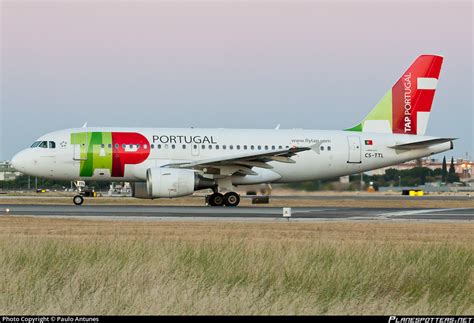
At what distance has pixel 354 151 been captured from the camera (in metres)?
44.0

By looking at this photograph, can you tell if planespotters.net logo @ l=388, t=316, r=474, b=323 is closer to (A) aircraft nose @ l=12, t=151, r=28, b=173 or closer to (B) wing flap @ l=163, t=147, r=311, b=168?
(B) wing flap @ l=163, t=147, r=311, b=168

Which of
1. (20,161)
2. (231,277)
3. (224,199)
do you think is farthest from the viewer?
(224,199)

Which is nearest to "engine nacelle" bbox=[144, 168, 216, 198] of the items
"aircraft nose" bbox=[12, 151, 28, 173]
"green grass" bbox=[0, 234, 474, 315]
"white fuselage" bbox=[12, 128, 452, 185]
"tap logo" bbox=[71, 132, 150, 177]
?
"tap logo" bbox=[71, 132, 150, 177]

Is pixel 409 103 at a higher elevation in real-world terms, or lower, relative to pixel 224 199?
higher

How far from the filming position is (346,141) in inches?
1734

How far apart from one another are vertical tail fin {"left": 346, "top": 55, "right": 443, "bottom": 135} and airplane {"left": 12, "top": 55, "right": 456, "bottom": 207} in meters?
0.05

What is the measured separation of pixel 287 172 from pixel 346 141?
349 centimetres

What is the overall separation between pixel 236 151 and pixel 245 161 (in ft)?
7.97

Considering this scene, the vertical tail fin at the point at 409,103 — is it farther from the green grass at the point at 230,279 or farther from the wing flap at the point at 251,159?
the green grass at the point at 230,279

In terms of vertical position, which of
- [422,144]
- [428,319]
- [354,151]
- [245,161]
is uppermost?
[422,144]

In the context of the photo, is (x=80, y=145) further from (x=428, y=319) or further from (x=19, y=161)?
(x=428, y=319)

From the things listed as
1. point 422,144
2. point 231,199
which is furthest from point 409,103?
point 231,199

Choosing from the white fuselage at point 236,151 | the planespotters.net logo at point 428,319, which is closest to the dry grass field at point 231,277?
the planespotters.net logo at point 428,319

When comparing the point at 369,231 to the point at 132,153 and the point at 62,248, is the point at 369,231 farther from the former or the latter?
the point at 132,153
